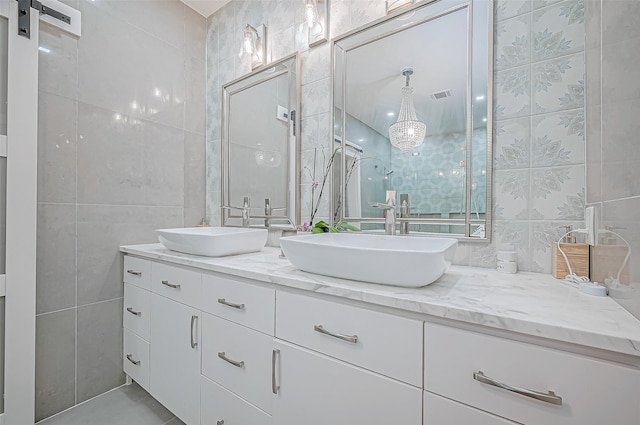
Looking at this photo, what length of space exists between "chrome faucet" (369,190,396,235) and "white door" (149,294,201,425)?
93 cm

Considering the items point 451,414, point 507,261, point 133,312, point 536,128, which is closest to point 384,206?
point 507,261

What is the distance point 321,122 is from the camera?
63.8 inches

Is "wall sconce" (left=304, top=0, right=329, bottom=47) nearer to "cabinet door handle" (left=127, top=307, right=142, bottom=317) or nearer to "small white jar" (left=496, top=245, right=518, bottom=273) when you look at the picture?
"small white jar" (left=496, top=245, right=518, bottom=273)

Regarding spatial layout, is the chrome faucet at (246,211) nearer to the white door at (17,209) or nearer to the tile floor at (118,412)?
the white door at (17,209)

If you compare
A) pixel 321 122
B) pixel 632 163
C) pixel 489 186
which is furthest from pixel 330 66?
pixel 632 163

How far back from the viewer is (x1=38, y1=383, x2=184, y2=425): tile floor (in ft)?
4.80

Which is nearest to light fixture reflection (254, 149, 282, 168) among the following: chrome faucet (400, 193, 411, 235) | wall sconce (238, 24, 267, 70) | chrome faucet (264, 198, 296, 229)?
chrome faucet (264, 198, 296, 229)

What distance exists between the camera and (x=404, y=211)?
1330 mm

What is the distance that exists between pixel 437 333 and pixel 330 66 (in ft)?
4.70

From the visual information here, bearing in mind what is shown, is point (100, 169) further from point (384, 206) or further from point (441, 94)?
point (441, 94)

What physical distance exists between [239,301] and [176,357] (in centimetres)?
58

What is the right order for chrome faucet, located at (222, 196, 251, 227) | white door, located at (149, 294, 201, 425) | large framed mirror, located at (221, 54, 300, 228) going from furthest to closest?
1. chrome faucet, located at (222, 196, 251, 227)
2. large framed mirror, located at (221, 54, 300, 228)
3. white door, located at (149, 294, 201, 425)

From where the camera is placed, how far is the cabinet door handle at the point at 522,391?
55 centimetres

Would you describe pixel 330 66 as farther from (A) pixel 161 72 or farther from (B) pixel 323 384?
(B) pixel 323 384
